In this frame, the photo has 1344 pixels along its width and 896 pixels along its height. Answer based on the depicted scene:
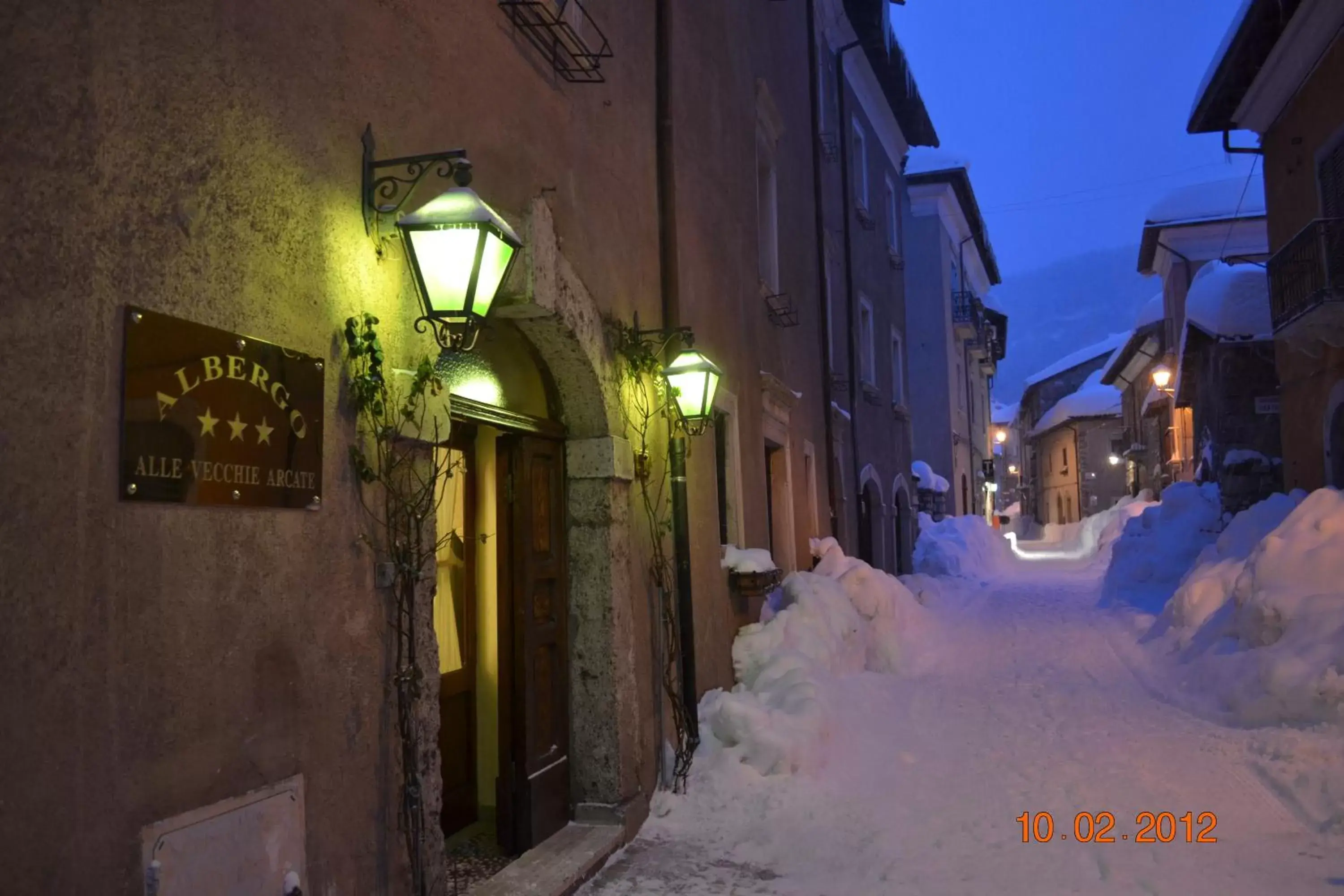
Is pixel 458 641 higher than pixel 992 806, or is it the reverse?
pixel 458 641

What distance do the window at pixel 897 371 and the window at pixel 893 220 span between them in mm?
1565

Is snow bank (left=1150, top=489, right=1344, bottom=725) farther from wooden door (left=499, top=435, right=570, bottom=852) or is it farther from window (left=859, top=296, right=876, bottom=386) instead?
window (left=859, top=296, right=876, bottom=386)

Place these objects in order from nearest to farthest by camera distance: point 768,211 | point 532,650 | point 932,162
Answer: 1. point 532,650
2. point 768,211
3. point 932,162

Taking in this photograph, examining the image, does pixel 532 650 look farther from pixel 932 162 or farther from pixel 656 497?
pixel 932 162

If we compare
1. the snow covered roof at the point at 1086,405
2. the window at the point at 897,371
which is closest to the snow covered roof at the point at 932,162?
the window at the point at 897,371

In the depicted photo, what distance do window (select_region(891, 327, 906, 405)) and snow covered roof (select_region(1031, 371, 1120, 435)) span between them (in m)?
25.7

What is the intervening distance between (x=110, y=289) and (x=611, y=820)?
4.11 metres

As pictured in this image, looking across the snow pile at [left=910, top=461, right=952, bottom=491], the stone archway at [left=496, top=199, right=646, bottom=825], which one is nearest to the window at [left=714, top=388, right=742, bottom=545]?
the stone archway at [left=496, top=199, right=646, bottom=825]

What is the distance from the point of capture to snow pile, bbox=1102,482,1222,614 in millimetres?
15922

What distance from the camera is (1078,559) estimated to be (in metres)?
30.0

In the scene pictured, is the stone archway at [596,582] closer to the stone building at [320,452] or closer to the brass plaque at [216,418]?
the stone building at [320,452]

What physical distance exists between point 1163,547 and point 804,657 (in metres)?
10.9

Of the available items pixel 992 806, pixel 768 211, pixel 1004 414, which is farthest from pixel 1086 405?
pixel 992 806
